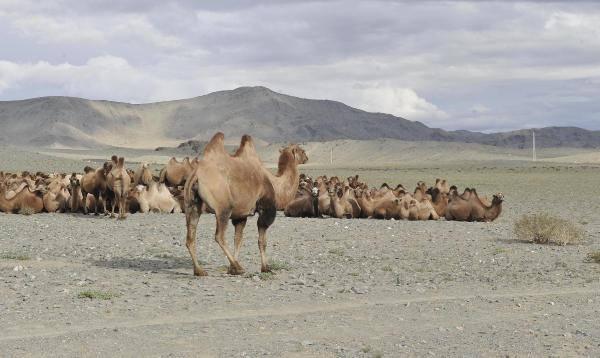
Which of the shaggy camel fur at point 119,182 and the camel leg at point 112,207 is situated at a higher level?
the shaggy camel fur at point 119,182

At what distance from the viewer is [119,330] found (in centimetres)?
928

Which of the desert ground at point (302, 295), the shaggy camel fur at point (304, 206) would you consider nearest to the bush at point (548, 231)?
the desert ground at point (302, 295)

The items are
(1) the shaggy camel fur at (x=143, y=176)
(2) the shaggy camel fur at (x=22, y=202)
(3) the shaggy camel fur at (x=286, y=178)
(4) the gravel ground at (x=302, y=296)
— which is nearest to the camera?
(4) the gravel ground at (x=302, y=296)

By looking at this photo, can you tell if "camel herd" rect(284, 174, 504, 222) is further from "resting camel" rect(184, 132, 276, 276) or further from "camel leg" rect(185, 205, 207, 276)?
"camel leg" rect(185, 205, 207, 276)

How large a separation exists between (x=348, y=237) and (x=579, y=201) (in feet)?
55.5

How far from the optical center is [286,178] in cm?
1373

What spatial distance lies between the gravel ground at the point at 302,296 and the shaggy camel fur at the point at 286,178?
1101 millimetres

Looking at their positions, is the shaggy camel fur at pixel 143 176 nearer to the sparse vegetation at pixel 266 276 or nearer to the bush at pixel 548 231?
the bush at pixel 548 231

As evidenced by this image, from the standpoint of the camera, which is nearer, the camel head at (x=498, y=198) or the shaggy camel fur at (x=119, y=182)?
the shaggy camel fur at (x=119, y=182)

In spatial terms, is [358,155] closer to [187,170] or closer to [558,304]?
[187,170]

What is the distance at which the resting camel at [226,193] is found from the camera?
499 inches

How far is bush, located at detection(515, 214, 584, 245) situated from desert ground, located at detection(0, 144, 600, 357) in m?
0.35

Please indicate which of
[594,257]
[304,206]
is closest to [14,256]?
[594,257]

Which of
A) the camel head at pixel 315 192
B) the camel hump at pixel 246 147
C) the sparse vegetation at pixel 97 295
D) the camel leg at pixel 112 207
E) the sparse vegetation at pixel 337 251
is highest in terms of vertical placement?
the camel hump at pixel 246 147
